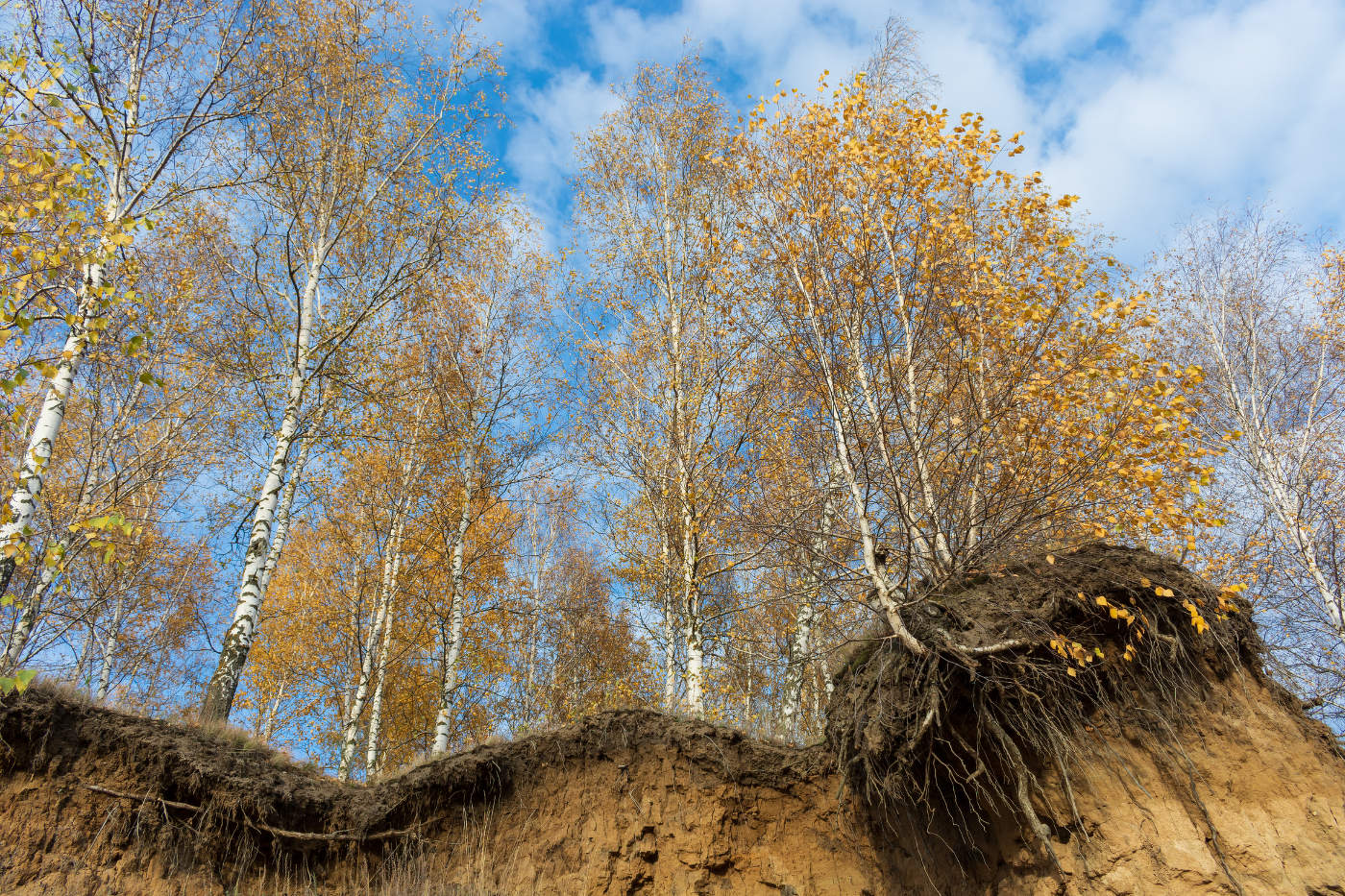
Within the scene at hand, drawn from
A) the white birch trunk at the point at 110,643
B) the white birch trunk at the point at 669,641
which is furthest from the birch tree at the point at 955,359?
the white birch trunk at the point at 110,643

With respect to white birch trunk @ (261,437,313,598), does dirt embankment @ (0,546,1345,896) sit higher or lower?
lower

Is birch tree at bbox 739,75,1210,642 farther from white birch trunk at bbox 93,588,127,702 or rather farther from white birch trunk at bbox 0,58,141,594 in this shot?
white birch trunk at bbox 93,588,127,702

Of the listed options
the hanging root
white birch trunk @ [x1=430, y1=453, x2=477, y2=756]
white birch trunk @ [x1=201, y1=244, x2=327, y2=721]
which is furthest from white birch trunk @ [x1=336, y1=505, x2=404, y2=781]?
the hanging root

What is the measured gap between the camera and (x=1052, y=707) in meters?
6.08

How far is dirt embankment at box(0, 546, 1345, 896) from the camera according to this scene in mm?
5711

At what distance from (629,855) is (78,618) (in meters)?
7.25

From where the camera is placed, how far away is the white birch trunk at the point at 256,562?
8.16m

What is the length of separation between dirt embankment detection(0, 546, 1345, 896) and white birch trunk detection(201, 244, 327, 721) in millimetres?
993

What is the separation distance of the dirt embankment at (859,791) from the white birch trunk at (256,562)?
0.99 meters

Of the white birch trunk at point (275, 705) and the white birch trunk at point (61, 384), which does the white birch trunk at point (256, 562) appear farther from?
the white birch trunk at point (275, 705)

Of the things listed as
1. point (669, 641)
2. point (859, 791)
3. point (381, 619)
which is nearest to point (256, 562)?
point (381, 619)

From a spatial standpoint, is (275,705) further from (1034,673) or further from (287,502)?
(1034,673)

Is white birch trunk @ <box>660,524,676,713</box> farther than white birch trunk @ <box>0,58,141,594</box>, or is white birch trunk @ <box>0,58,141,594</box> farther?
white birch trunk @ <box>660,524,676,713</box>

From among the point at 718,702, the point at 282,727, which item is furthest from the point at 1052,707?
the point at 282,727
